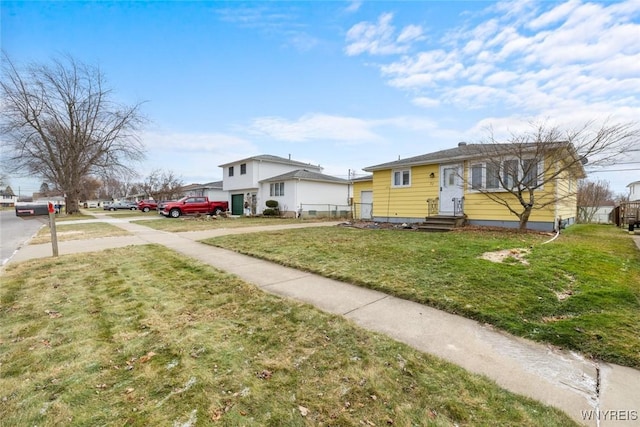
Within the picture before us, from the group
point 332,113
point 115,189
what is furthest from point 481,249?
point 115,189

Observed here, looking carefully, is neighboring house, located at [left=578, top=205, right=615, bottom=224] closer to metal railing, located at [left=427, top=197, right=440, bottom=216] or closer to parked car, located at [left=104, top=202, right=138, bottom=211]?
metal railing, located at [left=427, top=197, right=440, bottom=216]

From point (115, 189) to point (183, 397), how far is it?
9647 cm

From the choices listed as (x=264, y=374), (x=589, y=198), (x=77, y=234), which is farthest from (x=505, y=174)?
(x=589, y=198)

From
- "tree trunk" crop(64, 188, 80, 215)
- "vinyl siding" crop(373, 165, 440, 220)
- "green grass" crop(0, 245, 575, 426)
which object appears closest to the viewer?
"green grass" crop(0, 245, 575, 426)

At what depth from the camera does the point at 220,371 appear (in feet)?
7.62

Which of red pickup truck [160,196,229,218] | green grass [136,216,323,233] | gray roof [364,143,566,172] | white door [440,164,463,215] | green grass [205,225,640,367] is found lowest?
green grass [205,225,640,367]

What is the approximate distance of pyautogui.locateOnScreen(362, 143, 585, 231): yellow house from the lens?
944cm

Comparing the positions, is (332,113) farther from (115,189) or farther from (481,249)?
(115,189)

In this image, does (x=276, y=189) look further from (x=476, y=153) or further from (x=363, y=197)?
(x=476, y=153)

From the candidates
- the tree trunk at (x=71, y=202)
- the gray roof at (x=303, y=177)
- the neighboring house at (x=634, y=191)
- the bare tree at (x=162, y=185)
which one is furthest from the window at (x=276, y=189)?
the neighboring house at (x=634, y=191)

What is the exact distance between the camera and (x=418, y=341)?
2822 mm

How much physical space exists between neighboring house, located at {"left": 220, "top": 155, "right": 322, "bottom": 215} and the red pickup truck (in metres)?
2.51

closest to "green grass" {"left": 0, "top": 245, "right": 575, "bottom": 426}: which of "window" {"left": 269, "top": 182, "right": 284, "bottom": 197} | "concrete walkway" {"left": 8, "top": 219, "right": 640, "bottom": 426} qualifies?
"concrete walkway" {"left": 8, "top": 219, "right": 640, "bottom": 426}

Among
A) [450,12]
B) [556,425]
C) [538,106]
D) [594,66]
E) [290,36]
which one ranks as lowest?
[556,425]
